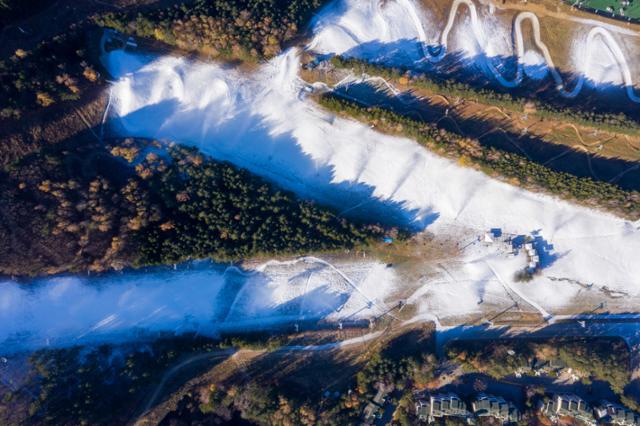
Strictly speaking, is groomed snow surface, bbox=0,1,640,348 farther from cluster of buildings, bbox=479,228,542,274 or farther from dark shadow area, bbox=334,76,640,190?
dark shadow area, bbox=334,76,640,190

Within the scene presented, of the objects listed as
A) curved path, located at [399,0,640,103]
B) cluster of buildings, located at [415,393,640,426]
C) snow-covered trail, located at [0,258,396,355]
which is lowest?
cluster of buildings, located at [415,393,640,426]

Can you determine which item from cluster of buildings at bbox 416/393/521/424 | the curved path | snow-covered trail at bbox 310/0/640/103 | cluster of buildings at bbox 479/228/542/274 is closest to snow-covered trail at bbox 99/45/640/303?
cluster of buildings at bbox 479/228/542/274

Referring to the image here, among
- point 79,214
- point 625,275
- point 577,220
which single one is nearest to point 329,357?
point 79,214

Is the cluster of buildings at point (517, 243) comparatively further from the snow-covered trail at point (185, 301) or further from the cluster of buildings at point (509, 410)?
the cluster of buildings at point (509, 410)

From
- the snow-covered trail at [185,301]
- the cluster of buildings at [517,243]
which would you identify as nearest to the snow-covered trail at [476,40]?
the cluster of buildings at [517,243]

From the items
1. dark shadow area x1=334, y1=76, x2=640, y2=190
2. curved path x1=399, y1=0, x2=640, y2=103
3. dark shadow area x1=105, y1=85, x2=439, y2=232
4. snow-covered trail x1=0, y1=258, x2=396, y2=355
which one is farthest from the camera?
curved path x1=399, y1=0, x2=640, y2=103
